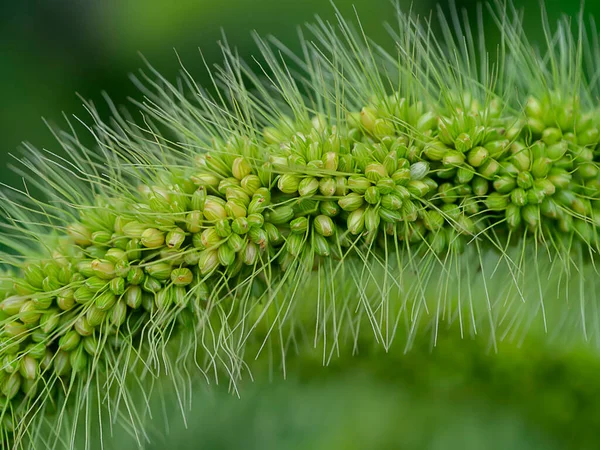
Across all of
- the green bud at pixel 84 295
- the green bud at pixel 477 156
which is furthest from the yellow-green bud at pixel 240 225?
the green bud at pixel 477 156

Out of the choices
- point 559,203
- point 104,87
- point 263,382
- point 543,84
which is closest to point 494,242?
point 559,203

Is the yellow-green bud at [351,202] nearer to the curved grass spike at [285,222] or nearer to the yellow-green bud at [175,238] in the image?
the curved grass spike at [285,222]

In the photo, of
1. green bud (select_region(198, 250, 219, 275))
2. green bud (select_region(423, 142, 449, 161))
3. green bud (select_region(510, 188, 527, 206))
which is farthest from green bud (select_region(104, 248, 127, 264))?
green bud (select_region(510, 188, 527, 206))

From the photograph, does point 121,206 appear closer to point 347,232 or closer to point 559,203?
point 347,232

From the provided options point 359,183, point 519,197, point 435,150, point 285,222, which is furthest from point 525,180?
point 285,222

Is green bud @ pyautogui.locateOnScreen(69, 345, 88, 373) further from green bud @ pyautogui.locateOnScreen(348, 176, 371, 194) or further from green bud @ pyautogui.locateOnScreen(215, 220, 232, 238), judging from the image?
green bud @ pyautogui.locateOnScreen(348, 176, 371, 194)

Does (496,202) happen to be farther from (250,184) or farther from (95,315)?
(95,315)
